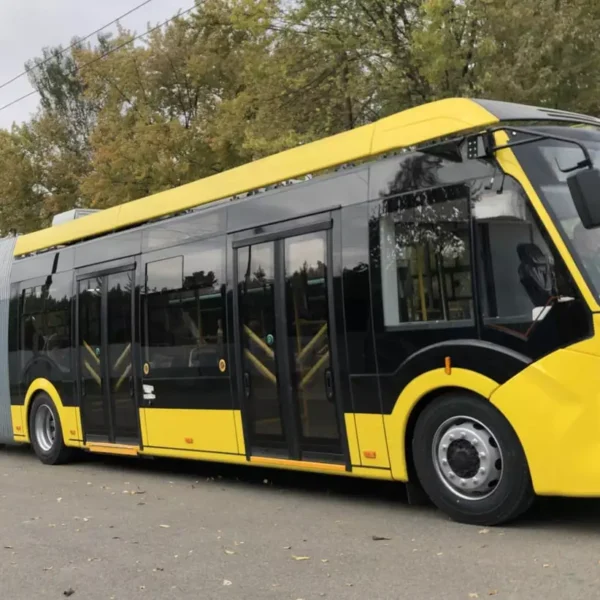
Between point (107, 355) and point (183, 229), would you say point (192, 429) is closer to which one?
point (107, 355)

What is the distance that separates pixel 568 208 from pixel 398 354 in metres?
1.75

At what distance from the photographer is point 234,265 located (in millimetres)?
8258

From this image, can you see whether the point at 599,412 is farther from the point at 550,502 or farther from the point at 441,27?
the point at 441,27

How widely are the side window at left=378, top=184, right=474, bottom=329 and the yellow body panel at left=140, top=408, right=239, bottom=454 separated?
246cm

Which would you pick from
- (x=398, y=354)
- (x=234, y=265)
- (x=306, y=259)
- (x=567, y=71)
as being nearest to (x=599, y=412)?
(x=398, y=354)

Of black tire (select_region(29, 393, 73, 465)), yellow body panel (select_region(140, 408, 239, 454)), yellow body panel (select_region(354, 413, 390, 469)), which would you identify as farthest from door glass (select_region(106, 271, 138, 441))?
yellow body panel (select_region(354, 413, 390, 469))

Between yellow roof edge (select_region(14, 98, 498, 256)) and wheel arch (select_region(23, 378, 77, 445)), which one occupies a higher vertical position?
yellow roof edge (select_region(14, 98, 498, 256))

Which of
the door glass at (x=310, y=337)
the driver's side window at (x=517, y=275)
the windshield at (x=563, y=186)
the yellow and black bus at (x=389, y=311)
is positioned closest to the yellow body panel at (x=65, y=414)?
the yellow and black bus at (x=389, y=311)

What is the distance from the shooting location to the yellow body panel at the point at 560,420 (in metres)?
5.46

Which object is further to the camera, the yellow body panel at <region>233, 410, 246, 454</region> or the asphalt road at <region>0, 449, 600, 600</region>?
the yellow body panel at <region>233, 410, 246, 454</region>

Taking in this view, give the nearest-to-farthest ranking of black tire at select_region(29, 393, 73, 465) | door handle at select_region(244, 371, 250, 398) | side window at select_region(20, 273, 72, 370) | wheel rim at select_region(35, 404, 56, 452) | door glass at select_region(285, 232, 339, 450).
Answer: door glass at select_region(285, 232, 339, 450) → door handle at select_region(244, 371, 250, 398) → side window at select_region(20, 273, 72, 370) → black tire at select_region(29, 393, 73, 465) → wheel rim at select_region(35, 404, 56, 452)

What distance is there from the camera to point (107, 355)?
10.3 meters

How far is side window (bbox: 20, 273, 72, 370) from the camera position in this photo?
441 inches

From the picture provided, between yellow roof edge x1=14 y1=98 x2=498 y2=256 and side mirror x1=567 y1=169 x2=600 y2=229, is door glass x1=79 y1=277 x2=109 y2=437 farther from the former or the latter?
side mirror x1=567 y1=169 x2=600 y2=229
